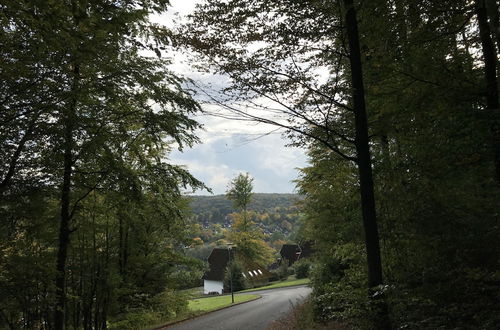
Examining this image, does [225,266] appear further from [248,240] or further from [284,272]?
[284,272]

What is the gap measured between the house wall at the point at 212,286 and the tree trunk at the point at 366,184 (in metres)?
55.1

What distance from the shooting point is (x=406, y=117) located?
631 centimetres

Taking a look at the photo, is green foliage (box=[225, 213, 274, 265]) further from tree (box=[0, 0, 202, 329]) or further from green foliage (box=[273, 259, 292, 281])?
tree (box=[0, 0, 202, 329])

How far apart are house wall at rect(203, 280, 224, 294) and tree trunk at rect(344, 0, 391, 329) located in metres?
55.1

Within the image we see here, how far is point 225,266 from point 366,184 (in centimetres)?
5588

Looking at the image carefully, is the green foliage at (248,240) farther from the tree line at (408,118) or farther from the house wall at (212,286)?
the tree line at (408,118)

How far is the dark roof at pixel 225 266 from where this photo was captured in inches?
1958

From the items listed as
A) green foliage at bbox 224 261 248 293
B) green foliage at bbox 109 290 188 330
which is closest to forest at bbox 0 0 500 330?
green foliage at bbox 109 290 188 330

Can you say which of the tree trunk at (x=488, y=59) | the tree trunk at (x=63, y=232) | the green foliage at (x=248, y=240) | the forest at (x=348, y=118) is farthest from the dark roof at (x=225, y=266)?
the tree trunk at (x=488, y=59)

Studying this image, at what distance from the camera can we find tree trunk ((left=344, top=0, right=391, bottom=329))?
544cm

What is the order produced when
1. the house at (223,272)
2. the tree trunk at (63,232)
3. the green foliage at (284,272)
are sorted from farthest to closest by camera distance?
the green foliage at (284,272) → the house at (223,272) → the tree trunk at (63,232)

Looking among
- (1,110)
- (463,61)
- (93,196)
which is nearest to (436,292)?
(463,61)

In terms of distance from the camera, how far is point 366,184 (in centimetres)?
566

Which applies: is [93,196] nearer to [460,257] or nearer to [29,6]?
[29,6]
